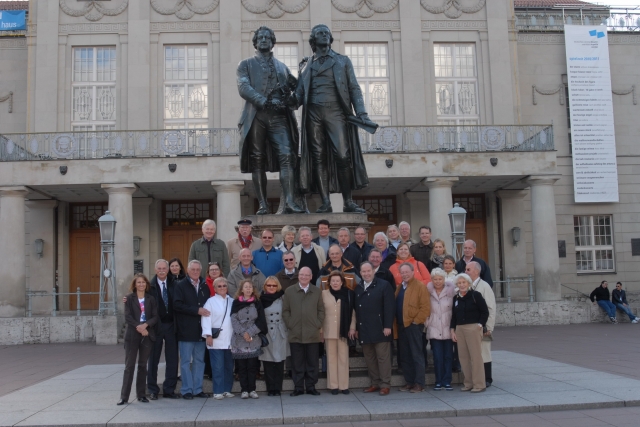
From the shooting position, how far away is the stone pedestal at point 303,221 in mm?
10188

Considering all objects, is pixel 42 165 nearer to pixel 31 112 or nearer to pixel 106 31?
pixel 31 112

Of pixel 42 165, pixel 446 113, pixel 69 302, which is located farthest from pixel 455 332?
pixel 69 302

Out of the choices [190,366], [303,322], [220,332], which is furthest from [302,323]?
[190,366]

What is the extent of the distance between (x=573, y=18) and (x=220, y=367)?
102ft

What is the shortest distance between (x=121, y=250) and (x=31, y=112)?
8.97 meters

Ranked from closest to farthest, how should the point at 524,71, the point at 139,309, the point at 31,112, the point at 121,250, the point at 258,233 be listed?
the point at 139,309, the point at 258,233, the point at 121,250, the point at 31,112, the point at 524,71

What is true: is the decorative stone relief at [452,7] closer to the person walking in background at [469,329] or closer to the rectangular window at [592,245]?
the rectangular window at [592,245]

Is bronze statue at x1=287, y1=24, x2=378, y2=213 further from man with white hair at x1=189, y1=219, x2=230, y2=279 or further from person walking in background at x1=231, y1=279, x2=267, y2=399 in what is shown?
person walking in background at x1=231, y1=279, x2=267, y2=399

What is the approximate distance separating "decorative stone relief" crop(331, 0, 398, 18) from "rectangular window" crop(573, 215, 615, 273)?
42.2 feet

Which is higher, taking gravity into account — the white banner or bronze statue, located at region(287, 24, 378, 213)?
the white banner

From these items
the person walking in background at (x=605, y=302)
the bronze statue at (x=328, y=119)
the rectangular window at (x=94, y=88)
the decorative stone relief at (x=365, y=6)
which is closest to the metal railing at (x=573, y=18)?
the decorative stone relief at (x=365, y=6)

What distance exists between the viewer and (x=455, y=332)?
904 centimetres

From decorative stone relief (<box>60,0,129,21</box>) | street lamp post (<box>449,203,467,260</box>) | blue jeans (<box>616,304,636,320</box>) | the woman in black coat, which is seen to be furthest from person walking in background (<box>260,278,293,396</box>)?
decorative stone relief (<box>60,0,129,21</box>)

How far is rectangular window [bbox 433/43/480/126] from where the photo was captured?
2991cm
